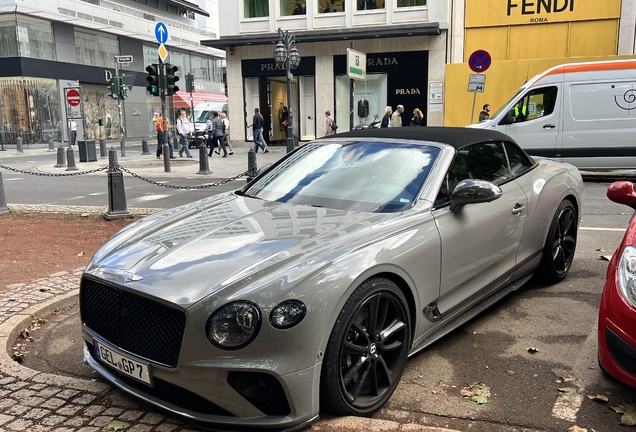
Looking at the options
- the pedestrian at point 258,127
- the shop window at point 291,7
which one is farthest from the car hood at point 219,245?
the shop window at point 291,7

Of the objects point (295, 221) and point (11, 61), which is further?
point (11, 61)

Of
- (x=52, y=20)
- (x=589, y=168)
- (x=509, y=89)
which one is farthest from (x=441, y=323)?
(x=52, y=20)

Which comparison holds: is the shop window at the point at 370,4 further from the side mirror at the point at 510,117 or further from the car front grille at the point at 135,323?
the car front grille at the point at 135,323

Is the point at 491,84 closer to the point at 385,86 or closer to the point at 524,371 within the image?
the point at 385,86

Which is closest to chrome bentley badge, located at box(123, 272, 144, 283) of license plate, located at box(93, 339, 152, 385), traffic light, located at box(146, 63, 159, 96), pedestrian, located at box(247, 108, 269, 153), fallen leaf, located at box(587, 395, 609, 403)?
license plate, located at box(93, 339, 152, 385)

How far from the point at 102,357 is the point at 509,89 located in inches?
822

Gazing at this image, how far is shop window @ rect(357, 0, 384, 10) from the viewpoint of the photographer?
25.1m

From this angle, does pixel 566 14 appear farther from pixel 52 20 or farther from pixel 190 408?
pixel 52 20

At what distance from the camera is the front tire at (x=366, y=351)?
→ 267cm

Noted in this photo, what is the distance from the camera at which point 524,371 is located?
348 centimetres

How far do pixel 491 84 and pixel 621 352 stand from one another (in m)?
20.1

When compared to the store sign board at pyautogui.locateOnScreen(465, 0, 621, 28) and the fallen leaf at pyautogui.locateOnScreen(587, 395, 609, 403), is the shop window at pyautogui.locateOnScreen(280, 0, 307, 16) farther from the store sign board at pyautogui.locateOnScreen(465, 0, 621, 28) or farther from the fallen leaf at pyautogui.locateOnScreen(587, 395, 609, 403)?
the fallen leaf at pyautogui.locateOnScreen(587, 395, 609, 403)

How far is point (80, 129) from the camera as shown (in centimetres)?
3925

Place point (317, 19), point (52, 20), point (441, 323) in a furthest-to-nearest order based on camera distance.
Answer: point (52, 20) < point (317, 19) < point (441, 323)
